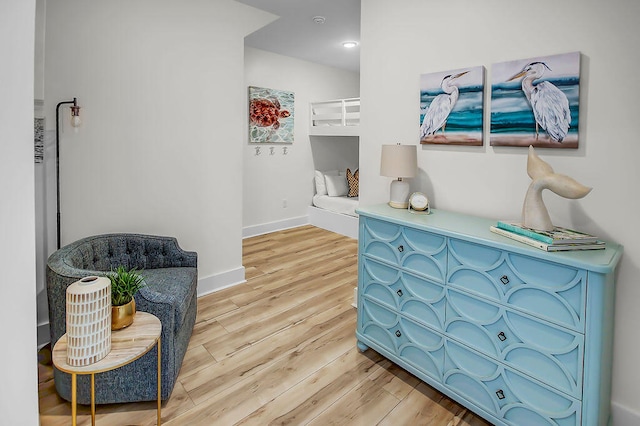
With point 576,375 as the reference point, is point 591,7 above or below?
above

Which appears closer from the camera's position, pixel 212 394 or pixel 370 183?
pixel 212 394

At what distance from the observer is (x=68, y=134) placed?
2.49 meters

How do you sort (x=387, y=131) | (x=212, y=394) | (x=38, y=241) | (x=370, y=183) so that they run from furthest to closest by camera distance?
(x=370, y=183) < (x=387, y=131) < (x=38, y=241) < (x=212, y=394)

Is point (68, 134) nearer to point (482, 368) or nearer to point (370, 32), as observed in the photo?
point (370, 32)

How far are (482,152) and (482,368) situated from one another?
3.91 feet

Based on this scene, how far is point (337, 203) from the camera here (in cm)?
559

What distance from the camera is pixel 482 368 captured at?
5.84 feet

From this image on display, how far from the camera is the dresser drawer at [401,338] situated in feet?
6.54

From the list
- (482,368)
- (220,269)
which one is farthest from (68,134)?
(482,368)

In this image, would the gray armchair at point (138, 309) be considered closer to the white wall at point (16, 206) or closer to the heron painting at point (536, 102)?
the white wall at point (16, 206)

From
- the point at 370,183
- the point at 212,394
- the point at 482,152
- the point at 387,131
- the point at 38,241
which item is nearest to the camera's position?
the point at 212,394

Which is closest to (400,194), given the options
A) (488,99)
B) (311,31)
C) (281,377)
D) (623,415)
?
(488,99)

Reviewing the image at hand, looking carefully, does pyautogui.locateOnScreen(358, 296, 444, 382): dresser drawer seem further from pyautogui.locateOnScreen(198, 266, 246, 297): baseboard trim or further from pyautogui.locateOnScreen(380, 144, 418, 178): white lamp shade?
pyautogui.locateOnScreen(198, 266, 246, 297): baseboard trim

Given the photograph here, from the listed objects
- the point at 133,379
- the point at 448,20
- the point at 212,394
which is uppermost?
the point at 448,20
